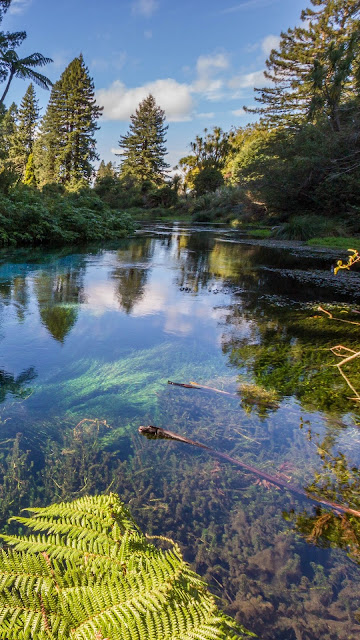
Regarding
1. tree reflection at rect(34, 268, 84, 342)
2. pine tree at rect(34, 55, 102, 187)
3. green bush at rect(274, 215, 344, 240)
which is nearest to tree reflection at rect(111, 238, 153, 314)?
tree reflection at rect(34, 268, 84, 342)

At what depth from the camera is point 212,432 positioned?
279 cm

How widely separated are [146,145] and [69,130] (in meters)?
13.7

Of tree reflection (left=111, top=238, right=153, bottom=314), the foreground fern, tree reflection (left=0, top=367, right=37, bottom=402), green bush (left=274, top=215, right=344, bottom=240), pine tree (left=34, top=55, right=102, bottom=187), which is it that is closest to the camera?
the foreground fern

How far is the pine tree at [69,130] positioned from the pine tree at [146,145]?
10.4 m

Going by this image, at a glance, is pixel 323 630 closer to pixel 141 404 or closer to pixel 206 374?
pixel 141 404

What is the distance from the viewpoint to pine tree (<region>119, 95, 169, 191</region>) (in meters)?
52.5

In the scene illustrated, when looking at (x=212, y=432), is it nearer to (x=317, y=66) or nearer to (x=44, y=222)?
(x=44, y=222)

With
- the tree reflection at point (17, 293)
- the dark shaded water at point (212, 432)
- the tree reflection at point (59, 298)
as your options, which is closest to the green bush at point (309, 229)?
the tree reflection at point (59, 298)

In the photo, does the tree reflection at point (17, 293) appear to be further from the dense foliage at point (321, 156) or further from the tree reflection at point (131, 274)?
the dense foliage at point (321, 156)

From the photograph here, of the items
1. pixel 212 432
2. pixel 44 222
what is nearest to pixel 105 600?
pixel 212 432

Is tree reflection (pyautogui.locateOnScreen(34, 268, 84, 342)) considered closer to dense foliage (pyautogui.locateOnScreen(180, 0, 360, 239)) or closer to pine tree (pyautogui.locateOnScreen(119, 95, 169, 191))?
dense foliage (pyautogui.locateOnScreen(180, 0, 360, 239))

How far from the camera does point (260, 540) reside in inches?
74.5

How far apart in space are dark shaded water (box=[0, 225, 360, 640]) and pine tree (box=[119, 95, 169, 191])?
164ft

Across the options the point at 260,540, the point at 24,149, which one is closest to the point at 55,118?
the point at 24,149
